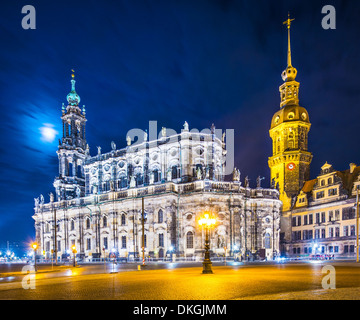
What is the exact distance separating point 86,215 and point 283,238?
37.7 metres

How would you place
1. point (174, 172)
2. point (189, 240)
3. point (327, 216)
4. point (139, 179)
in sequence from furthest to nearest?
point (139, 179) < point (174, 172) < point (327, 216) < point (189, 240)

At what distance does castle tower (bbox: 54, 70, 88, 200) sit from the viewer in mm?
62188

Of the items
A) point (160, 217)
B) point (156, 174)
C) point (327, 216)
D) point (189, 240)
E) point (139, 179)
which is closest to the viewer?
point (189, 240)

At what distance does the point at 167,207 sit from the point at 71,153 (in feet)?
102

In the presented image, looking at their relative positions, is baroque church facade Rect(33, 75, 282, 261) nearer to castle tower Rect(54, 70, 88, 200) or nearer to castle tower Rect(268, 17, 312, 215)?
castle tower Rect(54, 70, 88, 200)

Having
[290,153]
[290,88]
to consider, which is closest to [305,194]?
[290,153]

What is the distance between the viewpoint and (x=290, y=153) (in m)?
55.4

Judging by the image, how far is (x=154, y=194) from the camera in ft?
144

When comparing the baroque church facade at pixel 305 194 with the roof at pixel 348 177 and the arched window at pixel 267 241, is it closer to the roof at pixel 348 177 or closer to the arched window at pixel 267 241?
the roof at pixel 348 177

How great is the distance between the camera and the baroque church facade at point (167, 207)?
42.3m

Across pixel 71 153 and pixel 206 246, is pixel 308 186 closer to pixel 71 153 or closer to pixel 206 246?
pixel 206 246

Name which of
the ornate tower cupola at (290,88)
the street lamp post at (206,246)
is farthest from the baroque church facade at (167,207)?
the street lamp post at (206,246)

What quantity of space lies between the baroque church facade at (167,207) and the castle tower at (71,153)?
330 centimetres
